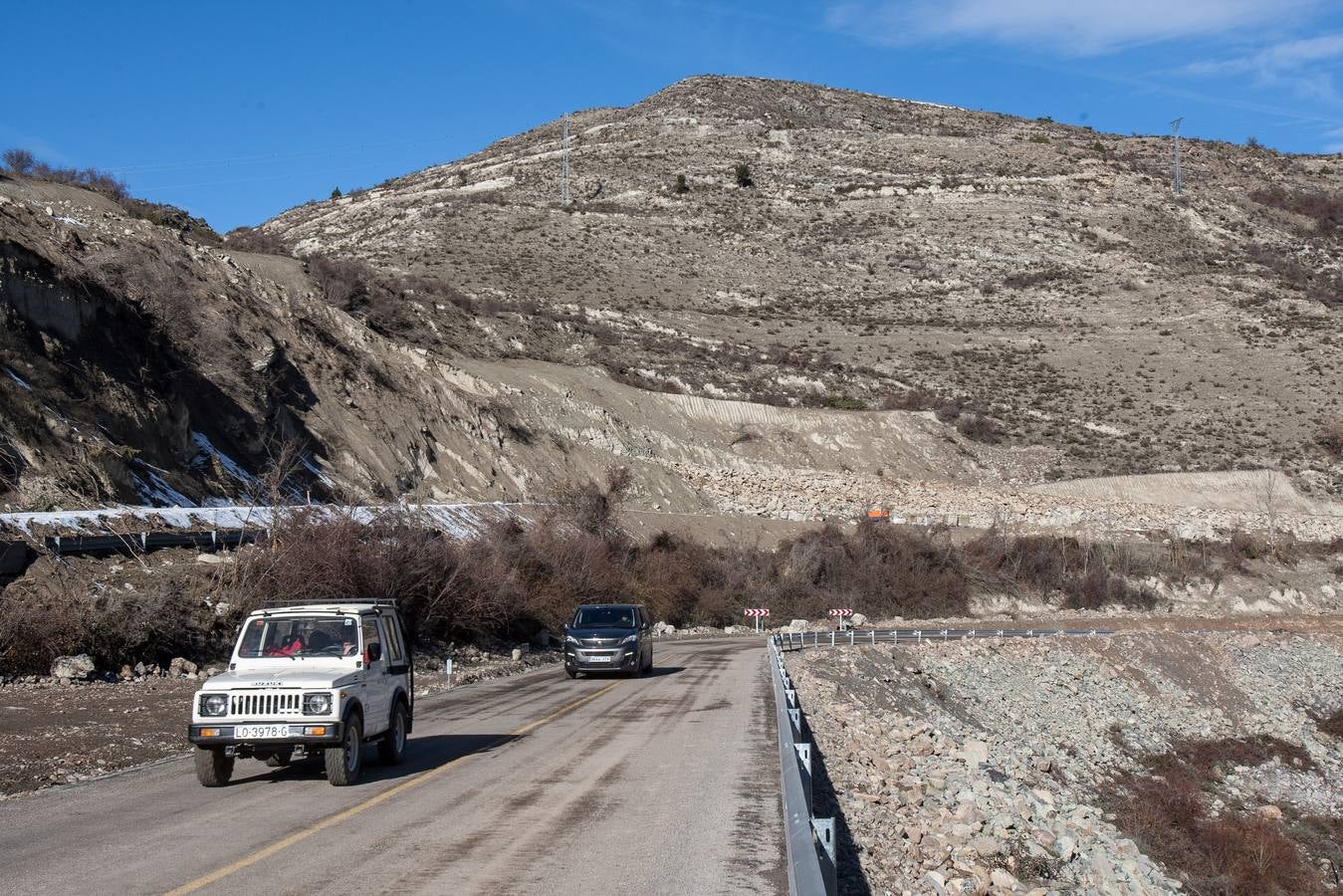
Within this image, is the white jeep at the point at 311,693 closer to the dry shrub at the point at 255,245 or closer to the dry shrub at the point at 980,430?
the dry shrub at the point at 255,245

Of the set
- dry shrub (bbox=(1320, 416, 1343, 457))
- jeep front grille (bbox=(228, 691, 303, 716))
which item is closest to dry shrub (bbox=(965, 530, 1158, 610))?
dry shrub (bbox=(1320, 416, 1343, 457))

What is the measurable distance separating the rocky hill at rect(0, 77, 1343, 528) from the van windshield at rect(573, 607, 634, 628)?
25.4 ft

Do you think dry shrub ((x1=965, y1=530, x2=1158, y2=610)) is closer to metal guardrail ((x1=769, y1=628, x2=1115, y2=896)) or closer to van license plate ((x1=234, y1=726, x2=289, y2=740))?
metal guardrail ((x1=769, y1=628, x2=1115, y2=896))

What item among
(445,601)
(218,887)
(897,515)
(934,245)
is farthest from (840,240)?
(218,887)

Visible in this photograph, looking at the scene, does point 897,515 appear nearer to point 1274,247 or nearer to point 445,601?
point 445,601

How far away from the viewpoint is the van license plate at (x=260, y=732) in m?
11.5

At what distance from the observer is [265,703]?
11.6 metres

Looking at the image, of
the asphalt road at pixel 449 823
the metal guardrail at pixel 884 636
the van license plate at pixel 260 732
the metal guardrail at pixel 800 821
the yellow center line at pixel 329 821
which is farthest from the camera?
the metal guardrail at pixel 884 636

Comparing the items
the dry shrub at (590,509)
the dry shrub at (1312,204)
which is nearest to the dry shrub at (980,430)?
the dry shrub at (590,509)

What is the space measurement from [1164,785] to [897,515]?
3796cm

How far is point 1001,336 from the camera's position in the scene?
298 ft

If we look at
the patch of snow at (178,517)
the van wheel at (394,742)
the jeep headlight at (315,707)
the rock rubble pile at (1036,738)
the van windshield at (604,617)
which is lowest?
the rock rubble pile at (1036,738)

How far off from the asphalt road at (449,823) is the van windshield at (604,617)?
9957mm

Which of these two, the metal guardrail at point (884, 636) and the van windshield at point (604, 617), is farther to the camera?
the metal guardrail at point (884, 636)
